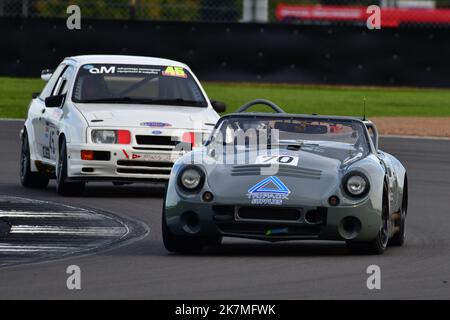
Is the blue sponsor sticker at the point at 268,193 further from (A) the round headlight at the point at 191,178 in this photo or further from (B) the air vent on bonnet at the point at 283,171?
(A) the round headlight at the point at 191,178

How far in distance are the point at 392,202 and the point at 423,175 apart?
7.11 meters

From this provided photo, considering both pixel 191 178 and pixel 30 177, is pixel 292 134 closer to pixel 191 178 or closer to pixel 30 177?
pixel 191 178

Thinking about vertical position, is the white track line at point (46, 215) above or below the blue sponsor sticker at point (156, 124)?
below

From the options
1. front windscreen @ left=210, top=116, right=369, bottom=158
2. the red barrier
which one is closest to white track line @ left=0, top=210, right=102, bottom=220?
front windscreen @ left=210, top=116, right=369, bottom=158

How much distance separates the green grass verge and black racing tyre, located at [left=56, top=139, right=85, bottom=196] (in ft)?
35.6

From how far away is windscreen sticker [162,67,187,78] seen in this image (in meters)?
15.9

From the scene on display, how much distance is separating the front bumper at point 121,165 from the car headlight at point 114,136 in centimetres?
7

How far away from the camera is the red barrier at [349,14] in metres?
65.1

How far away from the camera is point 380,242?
1033 centimetres

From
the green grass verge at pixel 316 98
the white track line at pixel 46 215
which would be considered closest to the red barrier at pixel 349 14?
the green grass verge at pixel 316 98

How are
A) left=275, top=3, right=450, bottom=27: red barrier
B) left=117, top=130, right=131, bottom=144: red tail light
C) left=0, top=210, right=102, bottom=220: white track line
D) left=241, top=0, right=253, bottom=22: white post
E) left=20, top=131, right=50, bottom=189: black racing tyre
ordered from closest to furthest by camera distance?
left=0, top=210, right=102, bottom=220: white track line
left=117, top=130, right=131, bottom=144: red tail light
left=20, top=131, right=50, bottom=189: black racing tyre
left=241, top=0, right=253, bottom=22: white post
left=275, top=3, right=450, bottom=27: red barrier

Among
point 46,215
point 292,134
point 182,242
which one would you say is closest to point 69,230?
point 46,215

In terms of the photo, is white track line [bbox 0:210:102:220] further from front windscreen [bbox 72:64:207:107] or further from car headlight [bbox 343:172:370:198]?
car headlight [bbox 343:172:370:198]
